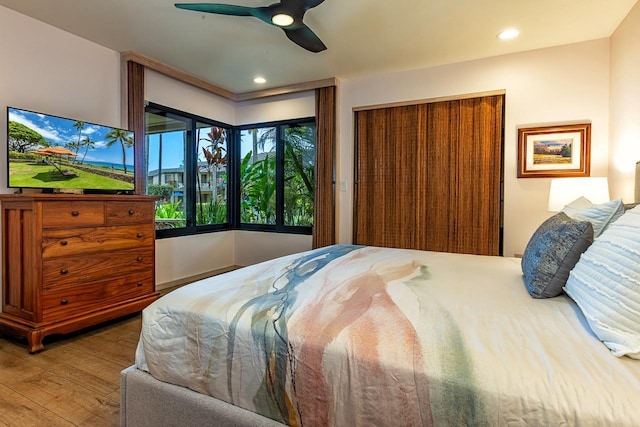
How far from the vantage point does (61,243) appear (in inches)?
101

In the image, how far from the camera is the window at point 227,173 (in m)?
4.14

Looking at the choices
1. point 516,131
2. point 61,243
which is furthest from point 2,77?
point 516,131

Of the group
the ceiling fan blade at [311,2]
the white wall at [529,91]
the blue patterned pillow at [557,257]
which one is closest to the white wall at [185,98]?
the white wall at [529,91]

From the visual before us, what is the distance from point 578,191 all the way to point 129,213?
3774 millimetres

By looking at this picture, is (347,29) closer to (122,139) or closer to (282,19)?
(282,19)

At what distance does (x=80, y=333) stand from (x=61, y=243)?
0.79 m

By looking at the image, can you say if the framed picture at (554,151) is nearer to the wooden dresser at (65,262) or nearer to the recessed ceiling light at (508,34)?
the recessed ceiling light at (508,34)

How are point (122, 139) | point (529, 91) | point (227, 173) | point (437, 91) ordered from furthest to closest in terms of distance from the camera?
point (227, 173) → point (437, 91) → point (529, 91) → point (122, 139)

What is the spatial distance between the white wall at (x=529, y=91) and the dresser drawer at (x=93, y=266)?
3.08 meters

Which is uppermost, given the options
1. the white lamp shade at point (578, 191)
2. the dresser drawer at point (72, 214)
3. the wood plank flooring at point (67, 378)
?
the white lamp shade at point (578, 191)

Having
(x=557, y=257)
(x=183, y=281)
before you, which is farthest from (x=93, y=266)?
(x=557, y=257)

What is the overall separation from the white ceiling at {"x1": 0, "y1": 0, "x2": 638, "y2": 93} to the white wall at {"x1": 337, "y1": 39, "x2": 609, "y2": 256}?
0.40ft

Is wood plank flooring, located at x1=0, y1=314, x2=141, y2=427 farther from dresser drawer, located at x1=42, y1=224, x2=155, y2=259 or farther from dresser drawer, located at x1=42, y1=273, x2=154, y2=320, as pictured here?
dresser drawer, located at x1=42, y1=224, x2=155, y2=259

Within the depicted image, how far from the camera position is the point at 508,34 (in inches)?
119
